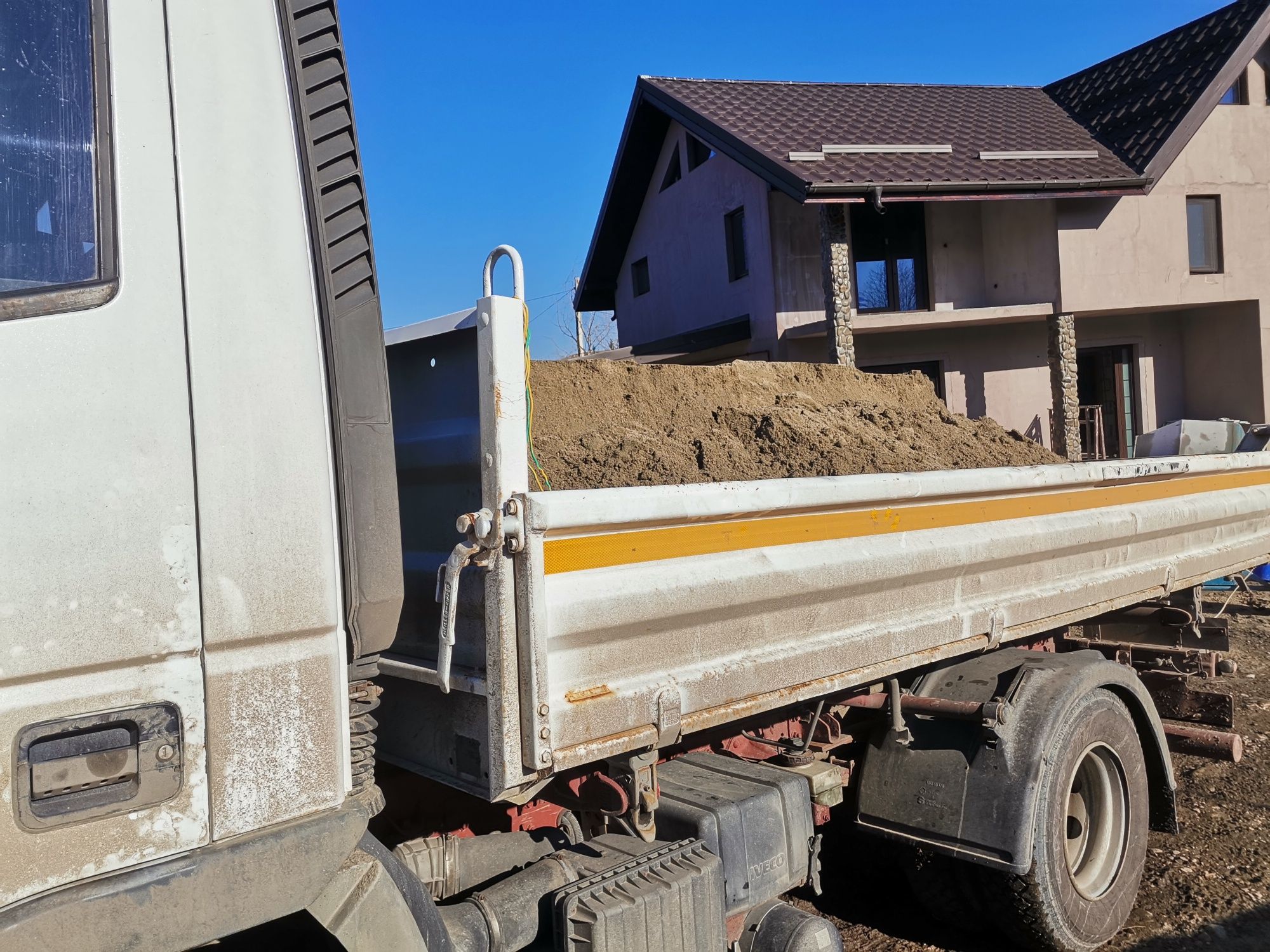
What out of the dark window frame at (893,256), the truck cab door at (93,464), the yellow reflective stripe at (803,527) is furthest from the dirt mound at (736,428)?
the dark window frame at (893,256)

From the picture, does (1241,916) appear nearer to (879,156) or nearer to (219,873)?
(219,873)

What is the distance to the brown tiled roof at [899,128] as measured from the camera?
1551cm

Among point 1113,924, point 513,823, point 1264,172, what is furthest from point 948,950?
point 1264,172

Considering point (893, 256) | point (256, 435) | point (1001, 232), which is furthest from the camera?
point (1001, 232)

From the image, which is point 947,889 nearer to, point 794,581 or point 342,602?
point 794,581

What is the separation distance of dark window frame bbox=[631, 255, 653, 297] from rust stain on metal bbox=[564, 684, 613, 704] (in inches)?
768

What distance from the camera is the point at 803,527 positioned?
282cm

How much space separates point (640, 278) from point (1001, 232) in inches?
294

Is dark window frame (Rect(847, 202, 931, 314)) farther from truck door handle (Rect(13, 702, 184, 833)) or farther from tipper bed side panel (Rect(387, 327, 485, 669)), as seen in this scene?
truck door handle (Rect(13, 702, 184, 833))

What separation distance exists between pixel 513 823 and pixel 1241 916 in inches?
124

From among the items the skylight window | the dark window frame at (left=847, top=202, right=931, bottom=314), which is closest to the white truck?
the dark window frame at (left=847, top=202, right=931, bottom=314)

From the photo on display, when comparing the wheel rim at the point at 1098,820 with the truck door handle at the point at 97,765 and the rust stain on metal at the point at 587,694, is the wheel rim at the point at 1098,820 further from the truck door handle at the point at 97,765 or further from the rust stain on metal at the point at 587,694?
the truck door handle at the point at 97,765

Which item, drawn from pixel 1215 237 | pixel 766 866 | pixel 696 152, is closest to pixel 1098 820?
pixel 766 866

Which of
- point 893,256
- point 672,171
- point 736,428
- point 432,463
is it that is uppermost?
point 672,171
